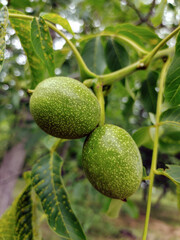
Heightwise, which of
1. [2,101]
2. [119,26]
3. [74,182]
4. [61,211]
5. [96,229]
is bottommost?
[96,229]

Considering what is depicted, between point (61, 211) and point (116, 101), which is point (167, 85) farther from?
point (116, 101)

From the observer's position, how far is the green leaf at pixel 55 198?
0.93m

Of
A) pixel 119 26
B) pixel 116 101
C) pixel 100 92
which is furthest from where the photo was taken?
pixel 116 101

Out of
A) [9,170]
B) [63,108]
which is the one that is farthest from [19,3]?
[9,170]

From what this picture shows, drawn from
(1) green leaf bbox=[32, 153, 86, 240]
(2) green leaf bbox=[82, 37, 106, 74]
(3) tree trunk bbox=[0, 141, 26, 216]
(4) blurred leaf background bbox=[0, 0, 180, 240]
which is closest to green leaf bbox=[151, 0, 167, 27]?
(4) blurred leaf background bbox=[0, 0, 180, 240]

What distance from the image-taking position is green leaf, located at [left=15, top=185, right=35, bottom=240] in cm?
103

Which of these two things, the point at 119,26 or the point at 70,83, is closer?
Answer: the point at 70,83

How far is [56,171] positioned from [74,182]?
243 cm

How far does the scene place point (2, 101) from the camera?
283 cm

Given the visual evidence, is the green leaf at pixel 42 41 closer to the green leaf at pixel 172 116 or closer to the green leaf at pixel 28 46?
the green leaf at pixel 28 46

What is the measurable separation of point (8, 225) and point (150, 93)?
1065 mm

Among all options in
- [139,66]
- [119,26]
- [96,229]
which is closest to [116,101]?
[119,26]

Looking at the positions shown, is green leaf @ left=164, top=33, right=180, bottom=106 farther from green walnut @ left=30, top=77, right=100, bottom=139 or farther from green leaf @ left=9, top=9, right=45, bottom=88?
green leaf @ left=9, top=9, right=45, bottom=88

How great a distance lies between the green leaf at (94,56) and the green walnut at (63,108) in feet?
1.71
